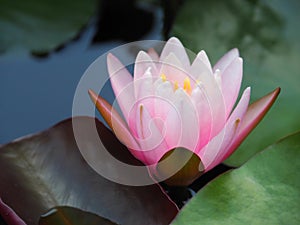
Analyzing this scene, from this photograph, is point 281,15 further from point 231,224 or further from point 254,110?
point 231,224

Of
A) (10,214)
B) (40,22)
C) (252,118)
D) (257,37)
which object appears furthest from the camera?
(40,22)

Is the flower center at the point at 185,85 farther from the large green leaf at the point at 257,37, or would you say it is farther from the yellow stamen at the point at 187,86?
the large green leaf at the point at 257,37

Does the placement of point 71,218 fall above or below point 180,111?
below

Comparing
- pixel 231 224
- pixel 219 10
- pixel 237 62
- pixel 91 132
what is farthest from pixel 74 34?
pixel 231 224

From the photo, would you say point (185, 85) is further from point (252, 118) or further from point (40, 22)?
point (40, 22)

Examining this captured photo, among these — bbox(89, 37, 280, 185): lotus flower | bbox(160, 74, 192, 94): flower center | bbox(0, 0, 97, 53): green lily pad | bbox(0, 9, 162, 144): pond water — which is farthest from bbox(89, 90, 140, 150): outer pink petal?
bbox(0, 0, 97, 53): green lily pad

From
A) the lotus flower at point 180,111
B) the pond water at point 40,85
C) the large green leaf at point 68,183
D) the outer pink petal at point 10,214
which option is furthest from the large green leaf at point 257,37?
the outer pink petal at point 10,214

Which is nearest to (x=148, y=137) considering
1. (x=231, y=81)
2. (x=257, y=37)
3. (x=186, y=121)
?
(x=186, y=121)
